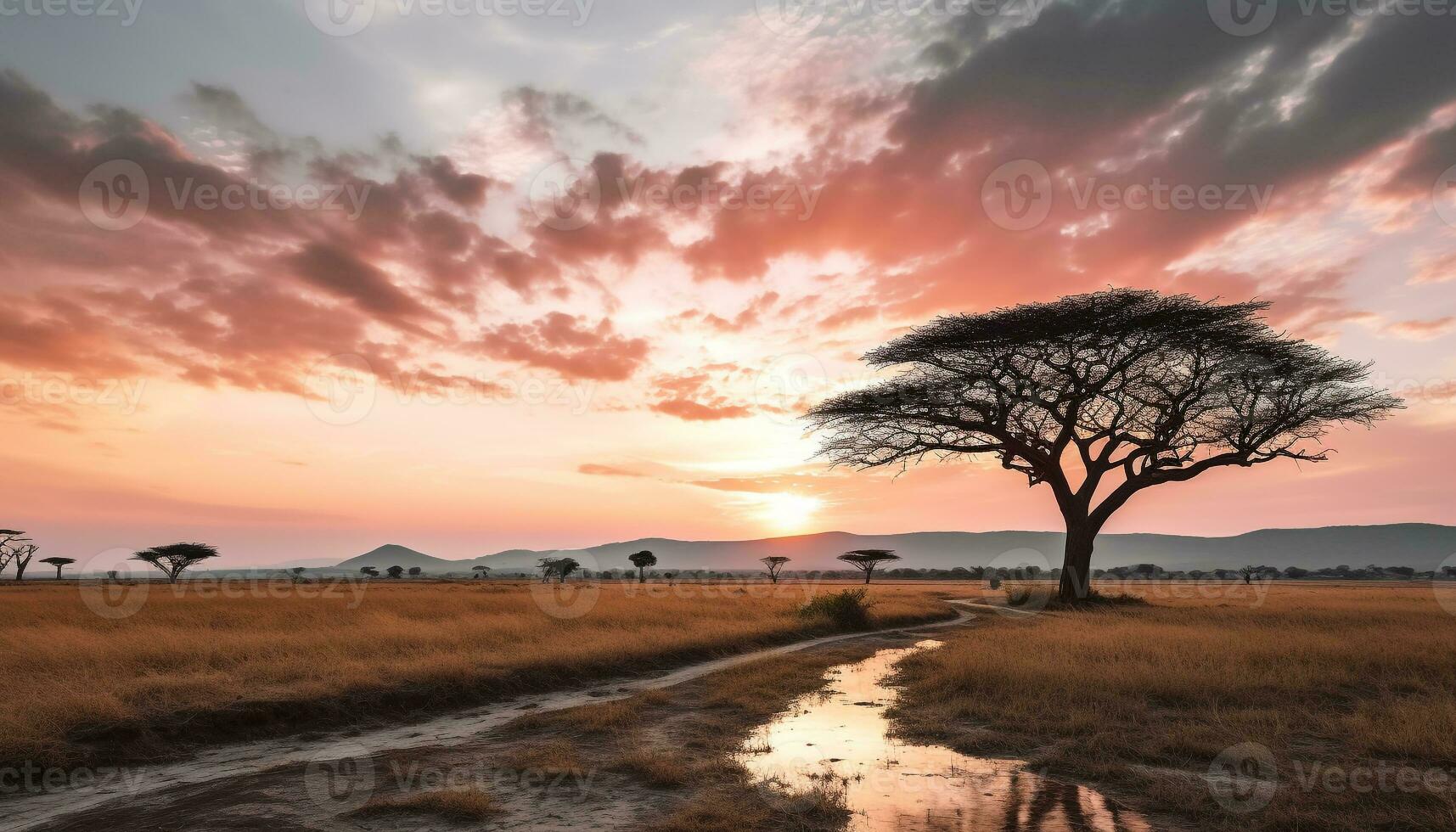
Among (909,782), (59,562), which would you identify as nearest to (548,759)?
(909,782)

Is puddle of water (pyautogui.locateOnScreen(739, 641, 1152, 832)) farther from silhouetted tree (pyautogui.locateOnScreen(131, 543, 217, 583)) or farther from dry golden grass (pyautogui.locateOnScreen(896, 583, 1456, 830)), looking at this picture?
silhouetted tree (pyautogui.locateOnScreen(131, 543, 217, 583))

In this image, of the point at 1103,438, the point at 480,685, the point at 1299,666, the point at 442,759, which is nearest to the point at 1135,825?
the point at 442,759

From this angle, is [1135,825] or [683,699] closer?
[1135,825]

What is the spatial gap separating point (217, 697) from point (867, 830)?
34.3ft

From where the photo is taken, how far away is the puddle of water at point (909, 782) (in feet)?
21.4

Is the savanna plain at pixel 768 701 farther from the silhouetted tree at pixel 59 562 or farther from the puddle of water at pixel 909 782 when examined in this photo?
the silhouetted tree at pixel 59 562

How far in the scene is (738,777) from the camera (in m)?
7.91

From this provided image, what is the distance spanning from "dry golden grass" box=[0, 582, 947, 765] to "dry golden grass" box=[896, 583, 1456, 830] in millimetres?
7700

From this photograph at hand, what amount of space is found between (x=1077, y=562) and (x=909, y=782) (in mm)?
27719

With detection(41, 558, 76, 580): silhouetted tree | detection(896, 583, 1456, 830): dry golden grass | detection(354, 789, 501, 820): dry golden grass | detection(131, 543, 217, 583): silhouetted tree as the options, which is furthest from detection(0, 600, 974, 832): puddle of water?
detection(41, 558, 76, 580): silhouetted tree

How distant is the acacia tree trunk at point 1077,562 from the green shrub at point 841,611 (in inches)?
419

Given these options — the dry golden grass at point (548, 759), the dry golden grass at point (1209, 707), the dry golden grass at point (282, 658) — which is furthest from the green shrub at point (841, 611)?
the dry golden grass at point (548, 759)

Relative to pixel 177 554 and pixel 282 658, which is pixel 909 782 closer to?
pixel 282 658

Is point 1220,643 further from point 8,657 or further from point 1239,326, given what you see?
point 8,657
